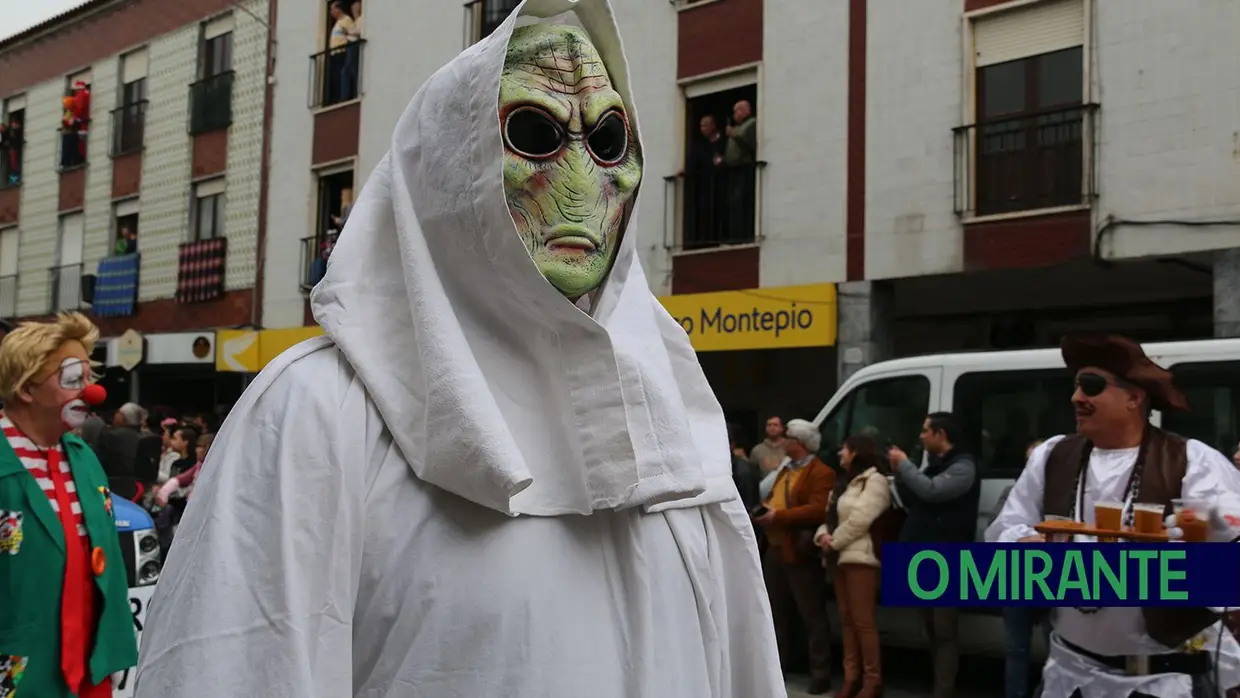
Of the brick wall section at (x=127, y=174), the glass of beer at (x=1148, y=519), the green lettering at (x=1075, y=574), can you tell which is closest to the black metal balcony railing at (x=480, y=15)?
the brick wall section at (x=127, y=174)

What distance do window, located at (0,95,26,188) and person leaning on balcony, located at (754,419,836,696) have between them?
2345 centimetres

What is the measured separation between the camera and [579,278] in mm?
1711

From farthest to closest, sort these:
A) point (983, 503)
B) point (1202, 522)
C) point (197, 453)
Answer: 1. point (197, 453)
2. point (983, 503)
3. point (1202, 522)

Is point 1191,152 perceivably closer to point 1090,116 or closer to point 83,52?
point 1090,116

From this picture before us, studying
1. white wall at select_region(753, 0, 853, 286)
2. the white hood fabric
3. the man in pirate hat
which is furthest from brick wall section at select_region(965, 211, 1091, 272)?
the white hood fabric

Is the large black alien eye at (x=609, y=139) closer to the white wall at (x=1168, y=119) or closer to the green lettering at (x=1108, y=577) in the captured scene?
the green lettering at (x=1108, y=577)

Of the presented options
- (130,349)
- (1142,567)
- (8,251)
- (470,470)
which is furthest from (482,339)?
(8,251)

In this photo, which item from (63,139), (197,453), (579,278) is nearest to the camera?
(579,278)

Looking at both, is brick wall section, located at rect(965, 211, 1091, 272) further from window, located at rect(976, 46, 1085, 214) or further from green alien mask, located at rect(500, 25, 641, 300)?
green alien mask, located at rect(500, 25, 641, 300)

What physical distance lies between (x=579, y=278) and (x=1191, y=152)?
1018 centimetres

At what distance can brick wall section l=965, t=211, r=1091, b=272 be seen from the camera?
11.0 meters

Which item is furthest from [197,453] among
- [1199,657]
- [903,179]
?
[1199,657]

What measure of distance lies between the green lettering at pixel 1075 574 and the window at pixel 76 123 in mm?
23506

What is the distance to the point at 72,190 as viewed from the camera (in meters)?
23.7
